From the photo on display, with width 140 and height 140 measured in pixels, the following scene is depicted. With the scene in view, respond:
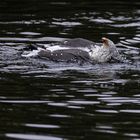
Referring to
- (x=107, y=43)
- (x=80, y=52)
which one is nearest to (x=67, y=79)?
(x=80, y=52)

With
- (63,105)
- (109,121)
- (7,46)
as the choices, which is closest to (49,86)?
(63,105)

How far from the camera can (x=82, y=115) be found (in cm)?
938

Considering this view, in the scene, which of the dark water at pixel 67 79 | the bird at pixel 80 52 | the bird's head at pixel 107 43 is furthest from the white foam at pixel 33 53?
the bird's head at pixel 107 43

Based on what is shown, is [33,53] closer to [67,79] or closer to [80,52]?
[80,52]

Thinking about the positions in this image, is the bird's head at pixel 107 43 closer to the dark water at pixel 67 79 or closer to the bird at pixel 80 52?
the bird at pixel 80 52

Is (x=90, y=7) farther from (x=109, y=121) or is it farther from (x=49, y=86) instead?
(x=109, y=121)

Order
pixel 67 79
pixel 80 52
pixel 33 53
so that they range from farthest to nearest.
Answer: pixel 33 53, pixel 80 52, pixel 67 79

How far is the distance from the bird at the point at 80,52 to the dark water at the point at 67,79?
202 millimetres

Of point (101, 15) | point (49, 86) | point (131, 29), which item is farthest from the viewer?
point (101, 15)

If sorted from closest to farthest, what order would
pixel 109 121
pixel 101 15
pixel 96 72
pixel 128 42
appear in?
pixel 109 121 < pixel 96 72 < pixel 128 42 < pixel 101 15

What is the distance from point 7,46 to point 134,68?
10.0 ft

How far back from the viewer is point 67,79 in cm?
1163

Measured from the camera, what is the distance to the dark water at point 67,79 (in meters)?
8.85

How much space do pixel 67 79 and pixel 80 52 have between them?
71.7 inches
